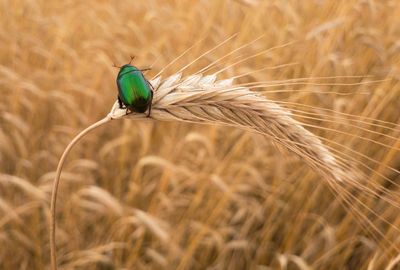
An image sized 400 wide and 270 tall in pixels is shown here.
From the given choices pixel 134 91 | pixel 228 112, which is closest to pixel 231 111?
pixel 228 112

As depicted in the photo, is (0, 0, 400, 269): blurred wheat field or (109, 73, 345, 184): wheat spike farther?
(0, 0, 400, 269): blurred wheat field

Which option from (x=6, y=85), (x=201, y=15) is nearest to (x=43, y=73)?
(x=6, y=85)

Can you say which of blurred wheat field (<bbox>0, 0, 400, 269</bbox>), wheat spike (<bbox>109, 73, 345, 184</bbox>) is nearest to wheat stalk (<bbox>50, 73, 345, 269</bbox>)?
wheat spike (<bbox>109, 73, 345, 184</bbox>)

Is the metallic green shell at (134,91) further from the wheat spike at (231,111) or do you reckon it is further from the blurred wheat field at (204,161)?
the blurred wheat field at (204,161)

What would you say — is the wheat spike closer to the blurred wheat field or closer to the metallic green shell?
the metallic green shell

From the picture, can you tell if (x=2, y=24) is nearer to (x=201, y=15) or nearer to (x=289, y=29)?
(x=201, y=15)

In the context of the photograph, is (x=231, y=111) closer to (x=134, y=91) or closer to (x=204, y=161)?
(x=134, y=91)
